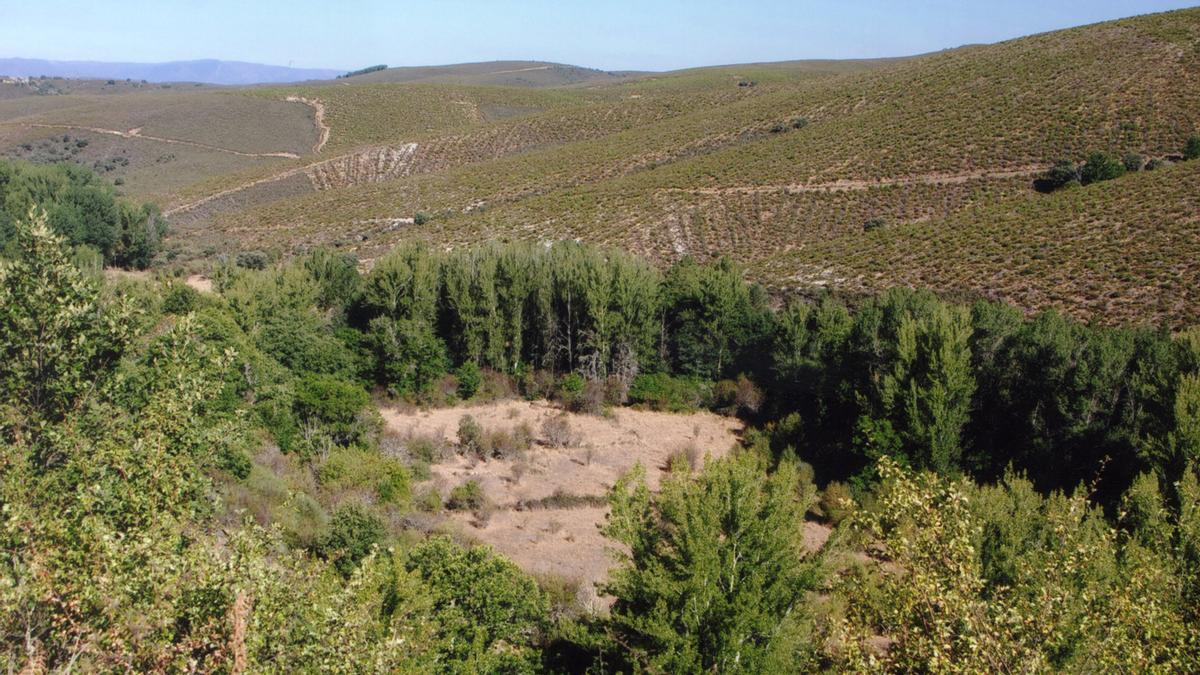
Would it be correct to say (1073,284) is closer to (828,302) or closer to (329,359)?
(828,302)

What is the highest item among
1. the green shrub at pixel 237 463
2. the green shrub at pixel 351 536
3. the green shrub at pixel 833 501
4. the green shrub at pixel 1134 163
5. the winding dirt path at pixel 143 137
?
the winding dirt path at pixel 143 137

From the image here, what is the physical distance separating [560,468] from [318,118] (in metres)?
79.6

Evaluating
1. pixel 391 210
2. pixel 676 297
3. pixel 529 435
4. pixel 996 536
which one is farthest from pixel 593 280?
pixel 391 210

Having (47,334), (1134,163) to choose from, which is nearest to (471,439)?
(47,334)

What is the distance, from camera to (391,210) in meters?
48.1

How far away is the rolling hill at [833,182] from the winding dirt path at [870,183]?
156 millimetres

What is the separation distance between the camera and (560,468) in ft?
71.1

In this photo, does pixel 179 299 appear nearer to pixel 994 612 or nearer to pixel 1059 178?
pixel 994 612

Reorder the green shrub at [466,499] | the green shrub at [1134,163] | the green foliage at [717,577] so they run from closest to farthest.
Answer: the green foliage at [717,577] → the green shrub at [466,499] → the green shrub at [1134,163]

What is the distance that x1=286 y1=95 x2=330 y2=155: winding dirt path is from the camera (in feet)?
261

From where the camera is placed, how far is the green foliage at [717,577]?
8.23 m

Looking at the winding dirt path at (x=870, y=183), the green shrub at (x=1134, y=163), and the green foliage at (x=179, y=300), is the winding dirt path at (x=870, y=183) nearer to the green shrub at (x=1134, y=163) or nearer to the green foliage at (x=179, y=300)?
the green shrub at (x=1134, y=163)

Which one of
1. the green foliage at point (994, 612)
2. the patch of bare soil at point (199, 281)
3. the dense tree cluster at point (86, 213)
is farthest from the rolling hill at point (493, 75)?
the green foliage at point (994, 612)

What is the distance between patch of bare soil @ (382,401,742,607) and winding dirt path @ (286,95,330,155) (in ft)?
196
